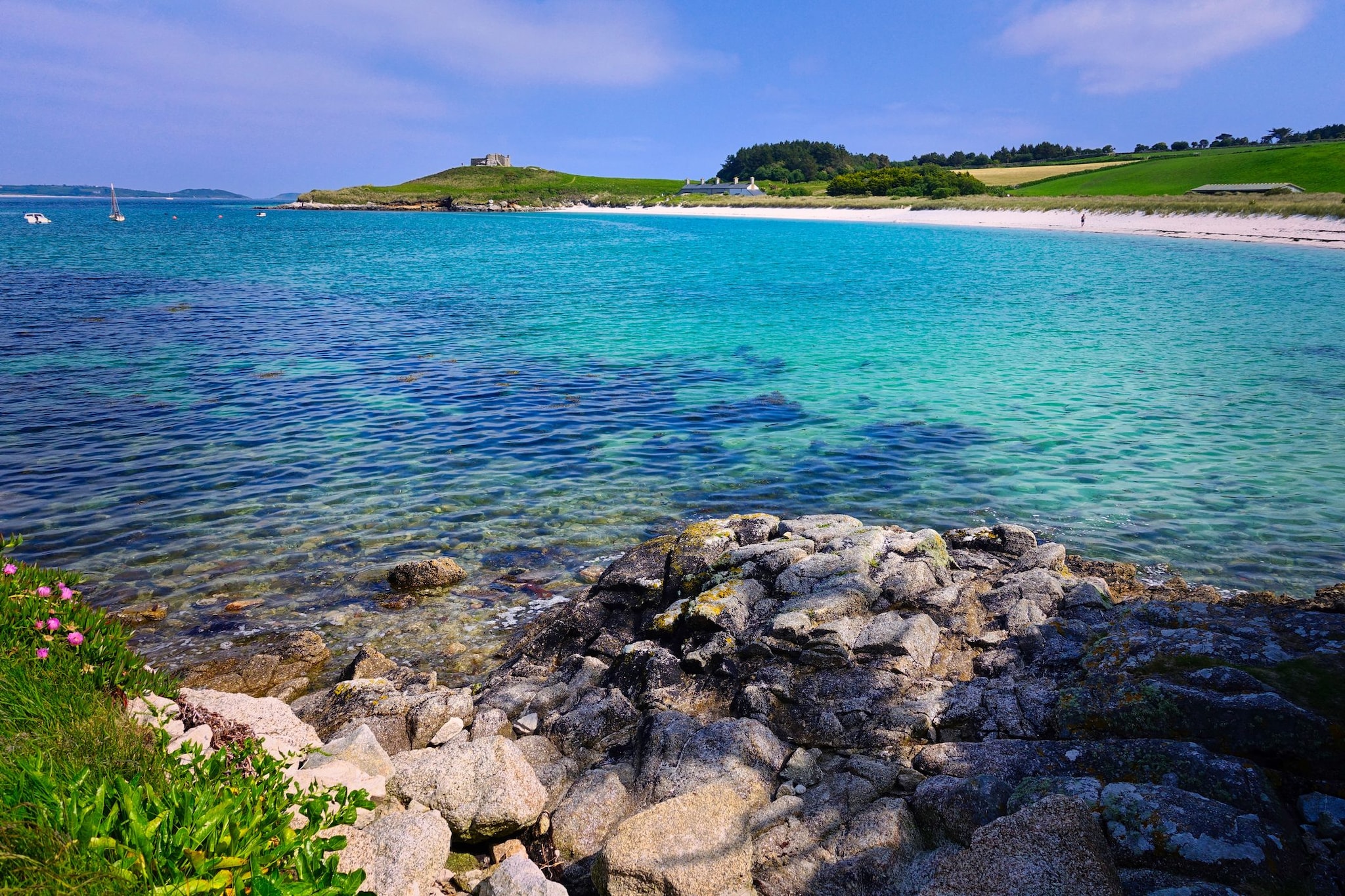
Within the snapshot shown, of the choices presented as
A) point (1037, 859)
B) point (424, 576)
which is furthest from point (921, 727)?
point (424, 576)

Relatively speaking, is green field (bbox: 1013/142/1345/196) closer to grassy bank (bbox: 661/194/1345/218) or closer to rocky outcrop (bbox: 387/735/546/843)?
grassy bank (bbox: 661/194/1345/218)

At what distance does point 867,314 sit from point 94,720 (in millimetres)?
34170

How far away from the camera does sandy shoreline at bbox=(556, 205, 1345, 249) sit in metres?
67.8

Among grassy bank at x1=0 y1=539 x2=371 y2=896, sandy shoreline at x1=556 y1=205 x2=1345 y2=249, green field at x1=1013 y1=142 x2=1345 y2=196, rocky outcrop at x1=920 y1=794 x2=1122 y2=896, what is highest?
green field at x1=1013 y1=142 x2=1345 y2=196

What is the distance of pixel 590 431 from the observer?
682 inches

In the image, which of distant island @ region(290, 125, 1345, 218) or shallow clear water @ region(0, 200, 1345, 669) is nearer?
shallow clear water @ region(0, 200, 1345, 669)

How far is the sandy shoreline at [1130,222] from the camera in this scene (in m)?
67.8

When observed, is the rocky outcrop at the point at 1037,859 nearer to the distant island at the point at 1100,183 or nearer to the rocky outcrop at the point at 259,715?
the rocky outcrop at the point at 259,715

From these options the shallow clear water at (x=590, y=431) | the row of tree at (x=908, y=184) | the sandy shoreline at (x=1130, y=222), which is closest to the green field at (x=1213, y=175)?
the row of tree at (x=908, y=184)

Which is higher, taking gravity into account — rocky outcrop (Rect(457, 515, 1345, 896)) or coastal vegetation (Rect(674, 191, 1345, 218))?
coastal vegetation (Rect(674, 191, 1345, 218))

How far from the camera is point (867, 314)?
35.2 metres

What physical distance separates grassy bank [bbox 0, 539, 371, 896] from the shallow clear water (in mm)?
4594

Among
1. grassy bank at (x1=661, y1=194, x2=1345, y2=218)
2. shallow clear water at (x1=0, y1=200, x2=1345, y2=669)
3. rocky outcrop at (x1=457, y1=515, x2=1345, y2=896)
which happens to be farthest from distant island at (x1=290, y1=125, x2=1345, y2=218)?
rocky outcrop at (x1=457, y1=515, x2=1345, y2=896)

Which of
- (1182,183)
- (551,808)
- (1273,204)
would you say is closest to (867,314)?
(551,808)
